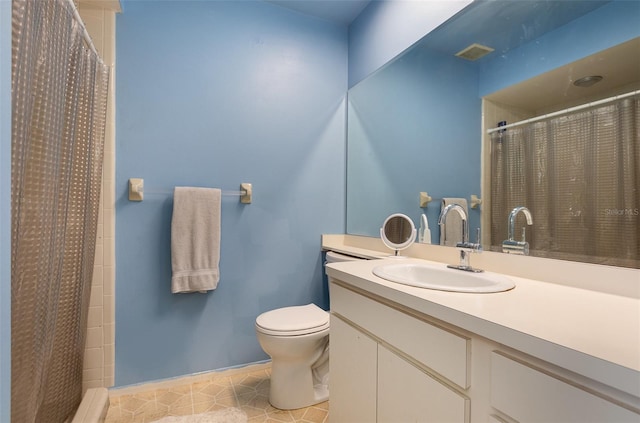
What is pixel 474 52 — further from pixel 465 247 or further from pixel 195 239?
pixel 195 239

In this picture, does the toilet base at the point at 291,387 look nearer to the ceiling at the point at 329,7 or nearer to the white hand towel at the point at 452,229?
the white hand towel at the point at 452,229

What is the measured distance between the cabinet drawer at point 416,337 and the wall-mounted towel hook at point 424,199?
0.76 m

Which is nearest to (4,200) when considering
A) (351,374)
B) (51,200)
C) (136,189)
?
(51,200)

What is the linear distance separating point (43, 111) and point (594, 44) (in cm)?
169

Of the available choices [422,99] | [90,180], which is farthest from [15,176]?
[422,99]

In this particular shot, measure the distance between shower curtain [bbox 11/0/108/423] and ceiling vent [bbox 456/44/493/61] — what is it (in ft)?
5.17

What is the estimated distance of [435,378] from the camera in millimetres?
778

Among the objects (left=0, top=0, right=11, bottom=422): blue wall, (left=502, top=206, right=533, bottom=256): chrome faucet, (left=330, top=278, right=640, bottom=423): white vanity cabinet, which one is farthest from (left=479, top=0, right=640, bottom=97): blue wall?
(left=0, top=0, right=11, bottom=422): blue wall

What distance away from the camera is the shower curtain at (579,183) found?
88 centimetres

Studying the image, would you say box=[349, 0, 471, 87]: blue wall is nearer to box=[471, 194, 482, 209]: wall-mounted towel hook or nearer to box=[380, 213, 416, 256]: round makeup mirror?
box=[471, 194, 482, 209]: wall-mounted towel hook

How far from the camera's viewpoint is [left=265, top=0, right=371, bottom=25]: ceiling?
6.56ft

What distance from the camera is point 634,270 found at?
0.85 meters

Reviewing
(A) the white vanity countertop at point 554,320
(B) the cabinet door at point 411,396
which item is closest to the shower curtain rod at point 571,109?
(A) the white vanity countertop at point 554,320

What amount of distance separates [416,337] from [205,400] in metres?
1.33
